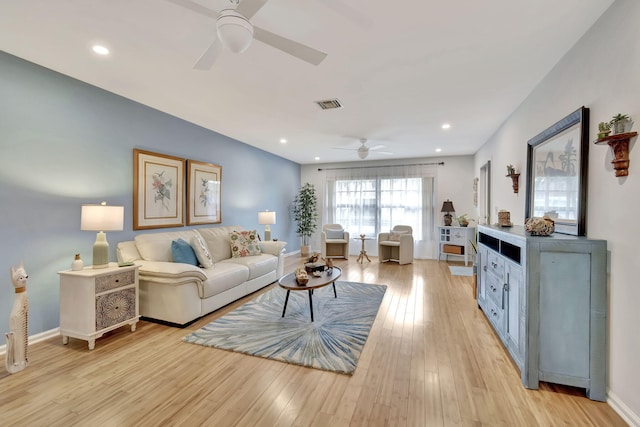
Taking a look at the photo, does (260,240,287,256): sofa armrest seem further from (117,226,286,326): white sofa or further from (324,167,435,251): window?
(324,167,435,251): window

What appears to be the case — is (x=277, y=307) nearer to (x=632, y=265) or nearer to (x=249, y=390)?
(x=249, y=390)

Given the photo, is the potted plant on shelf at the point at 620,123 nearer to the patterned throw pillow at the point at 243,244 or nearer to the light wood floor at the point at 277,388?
the light wood floor at the point at 277,388

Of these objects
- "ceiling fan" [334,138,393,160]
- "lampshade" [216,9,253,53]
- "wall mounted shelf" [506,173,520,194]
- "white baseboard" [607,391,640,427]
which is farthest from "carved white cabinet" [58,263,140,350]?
"wall mounted shelf" [506,173,520,194]

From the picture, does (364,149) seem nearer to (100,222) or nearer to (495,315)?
(495,315)

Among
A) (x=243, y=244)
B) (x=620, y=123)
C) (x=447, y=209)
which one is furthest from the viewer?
(x=447, y=209)

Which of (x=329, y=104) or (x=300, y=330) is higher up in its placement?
(x=329, y=104)

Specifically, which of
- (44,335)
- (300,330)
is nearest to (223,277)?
(300,330)

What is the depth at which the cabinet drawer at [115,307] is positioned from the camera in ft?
8.27

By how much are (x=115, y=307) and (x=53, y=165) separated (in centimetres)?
148

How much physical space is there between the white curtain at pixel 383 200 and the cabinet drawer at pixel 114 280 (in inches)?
213

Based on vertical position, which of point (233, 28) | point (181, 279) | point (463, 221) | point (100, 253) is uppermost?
point (233, 28)

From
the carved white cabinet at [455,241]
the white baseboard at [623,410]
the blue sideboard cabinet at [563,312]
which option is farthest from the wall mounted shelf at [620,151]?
the carved white cabinet at [455,241]

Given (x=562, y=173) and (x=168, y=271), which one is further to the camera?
(x=168, y=271)

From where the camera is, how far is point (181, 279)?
2.88 meters
